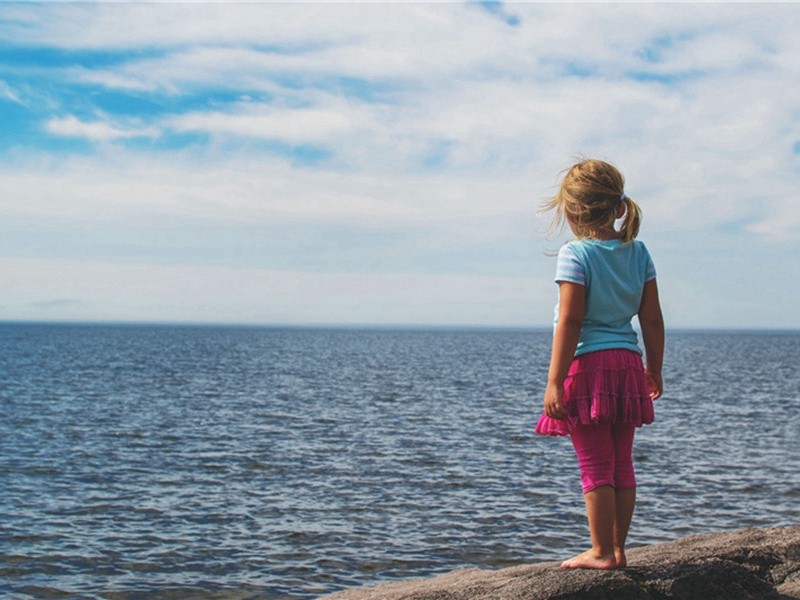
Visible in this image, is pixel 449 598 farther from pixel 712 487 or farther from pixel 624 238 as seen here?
pixel 712 487

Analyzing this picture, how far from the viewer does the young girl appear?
4840 millimetres

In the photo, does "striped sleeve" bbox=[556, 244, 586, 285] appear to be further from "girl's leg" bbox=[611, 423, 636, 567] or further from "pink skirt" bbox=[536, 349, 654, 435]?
"girl's leg" bbox=[611, 423, 636, 567]

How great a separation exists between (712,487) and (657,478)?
1108 millimetres

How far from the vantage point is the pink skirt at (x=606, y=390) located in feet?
15.9

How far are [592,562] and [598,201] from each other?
231 centimetres

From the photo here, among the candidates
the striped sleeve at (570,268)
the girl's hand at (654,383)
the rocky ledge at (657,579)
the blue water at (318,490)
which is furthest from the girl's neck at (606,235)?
the blue water at (318,490)

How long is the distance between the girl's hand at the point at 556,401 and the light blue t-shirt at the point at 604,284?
33 cm

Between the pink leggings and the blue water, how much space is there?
5.41m

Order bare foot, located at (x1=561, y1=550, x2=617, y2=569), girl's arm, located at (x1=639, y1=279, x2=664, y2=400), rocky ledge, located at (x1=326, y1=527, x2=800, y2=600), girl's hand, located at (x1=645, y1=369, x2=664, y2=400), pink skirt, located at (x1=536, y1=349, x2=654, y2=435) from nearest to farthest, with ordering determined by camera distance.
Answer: rocky ledge, located at (x1=326, y1=527, x2=800, y2=600)
pink skirt, located at (x1=536, y1=349, x2=654, y2=435)
bare foot, located at (x1=561, y1=550, x2=617, y2=569)
girl's arm, located at (x1=639, y1=279, x2=664, y2=400)
girl's hand, located at (x1=645, y1=369, x2=664, y2=400)

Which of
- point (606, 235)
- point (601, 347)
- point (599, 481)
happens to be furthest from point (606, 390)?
point (606, 235)

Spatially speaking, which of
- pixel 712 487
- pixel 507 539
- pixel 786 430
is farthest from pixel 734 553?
pixel 786 430

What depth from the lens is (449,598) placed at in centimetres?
477

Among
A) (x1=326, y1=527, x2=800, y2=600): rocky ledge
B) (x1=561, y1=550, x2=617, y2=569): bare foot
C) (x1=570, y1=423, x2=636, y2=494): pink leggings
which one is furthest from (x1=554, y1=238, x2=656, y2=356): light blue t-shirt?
(x1=326, y1=527, x2=800, y2=600): rocky ledge

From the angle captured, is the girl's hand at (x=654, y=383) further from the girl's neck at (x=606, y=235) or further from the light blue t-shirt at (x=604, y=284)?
the girl's neck at (x=606, y=235)
